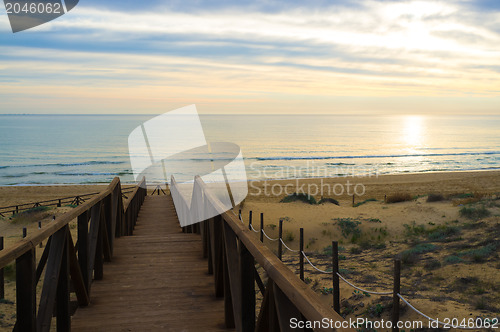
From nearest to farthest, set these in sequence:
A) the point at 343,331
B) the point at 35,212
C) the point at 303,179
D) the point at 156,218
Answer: the point at 343,331, the point at 156,218, the point at 35,212, the point at 303,179

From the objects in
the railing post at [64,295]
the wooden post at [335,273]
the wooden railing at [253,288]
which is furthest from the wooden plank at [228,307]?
the wooden post at [335,273]

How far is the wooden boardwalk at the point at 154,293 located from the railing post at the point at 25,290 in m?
1.07

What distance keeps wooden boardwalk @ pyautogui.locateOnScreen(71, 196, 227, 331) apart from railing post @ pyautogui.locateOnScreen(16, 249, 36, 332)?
3.50 feet

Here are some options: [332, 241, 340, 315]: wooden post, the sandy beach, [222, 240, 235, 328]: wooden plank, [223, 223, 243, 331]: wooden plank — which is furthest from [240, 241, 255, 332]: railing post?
the sandy beach

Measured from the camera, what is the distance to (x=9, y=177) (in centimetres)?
4253

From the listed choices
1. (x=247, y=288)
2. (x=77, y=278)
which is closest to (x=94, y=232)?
(x=77, y=278)

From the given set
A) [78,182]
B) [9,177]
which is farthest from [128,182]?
[9,177]

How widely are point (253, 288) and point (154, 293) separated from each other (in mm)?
1862

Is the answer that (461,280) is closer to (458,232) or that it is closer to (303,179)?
(458,232)

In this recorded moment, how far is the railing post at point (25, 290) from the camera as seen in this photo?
97.0 inches

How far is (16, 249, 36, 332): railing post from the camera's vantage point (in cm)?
246

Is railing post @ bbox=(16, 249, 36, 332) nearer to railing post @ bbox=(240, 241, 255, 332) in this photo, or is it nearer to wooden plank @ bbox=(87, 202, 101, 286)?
railing post @ bbox=(240, 241, 255, 332)

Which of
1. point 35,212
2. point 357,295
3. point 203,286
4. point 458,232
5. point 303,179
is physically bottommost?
point 303,179

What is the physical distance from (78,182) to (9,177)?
8.72 metres
